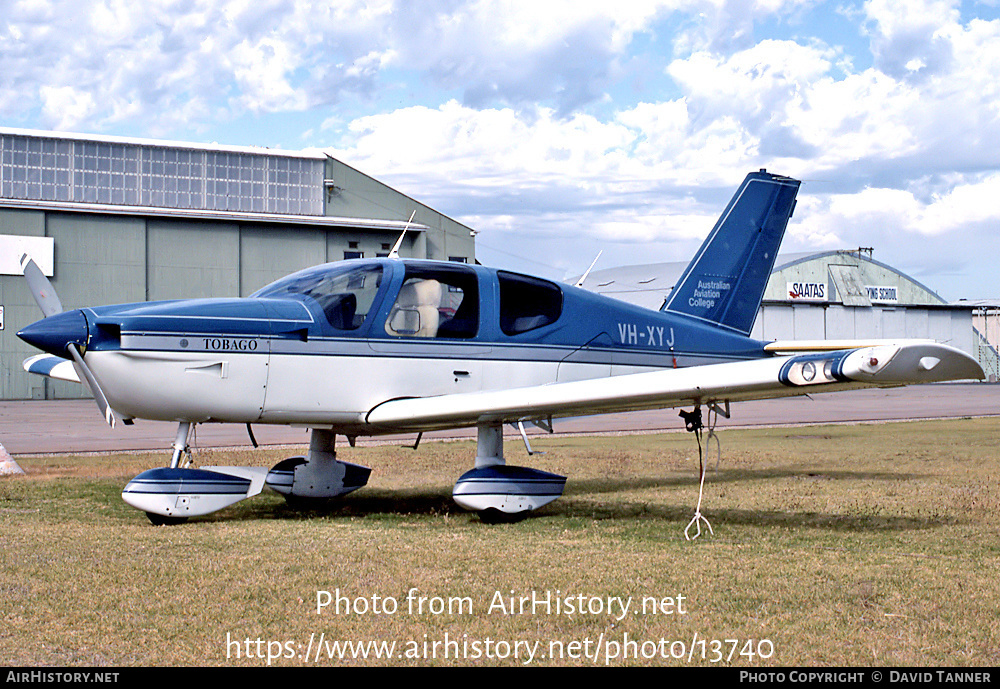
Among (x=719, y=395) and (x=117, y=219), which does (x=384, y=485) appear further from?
(x=117, y=219)

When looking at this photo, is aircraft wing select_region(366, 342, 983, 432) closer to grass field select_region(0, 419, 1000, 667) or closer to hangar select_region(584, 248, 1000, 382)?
grass field select_region(0, 419, 1000, 667)

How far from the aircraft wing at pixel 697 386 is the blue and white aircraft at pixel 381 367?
0.05 feet

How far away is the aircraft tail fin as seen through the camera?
10.9 meters

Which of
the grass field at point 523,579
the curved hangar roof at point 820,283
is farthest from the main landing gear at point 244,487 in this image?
the curved hangar roof at point 820,283

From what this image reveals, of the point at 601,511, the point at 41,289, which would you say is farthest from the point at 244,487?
the point at 601,511

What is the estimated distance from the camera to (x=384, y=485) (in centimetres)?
1104

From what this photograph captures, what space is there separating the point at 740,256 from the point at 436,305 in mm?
4248

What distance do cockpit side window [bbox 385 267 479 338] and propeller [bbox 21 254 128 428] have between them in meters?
2.29

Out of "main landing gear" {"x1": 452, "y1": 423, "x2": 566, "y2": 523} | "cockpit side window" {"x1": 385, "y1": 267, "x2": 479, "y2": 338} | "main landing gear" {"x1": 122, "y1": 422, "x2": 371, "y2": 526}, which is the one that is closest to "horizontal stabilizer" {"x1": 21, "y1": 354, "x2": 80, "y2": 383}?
"main landing gear" {"x1": 122, "y1": 422, "x2": 371, "y2": 526}

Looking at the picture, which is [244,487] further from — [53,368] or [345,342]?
[53,368]

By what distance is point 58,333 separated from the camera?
7.17 meters

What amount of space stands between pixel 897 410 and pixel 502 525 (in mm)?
22264

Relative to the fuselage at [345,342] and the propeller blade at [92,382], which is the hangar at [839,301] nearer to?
the fuselage at [345,342]

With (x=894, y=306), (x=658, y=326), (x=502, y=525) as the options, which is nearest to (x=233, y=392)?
(x=502, y=525)
